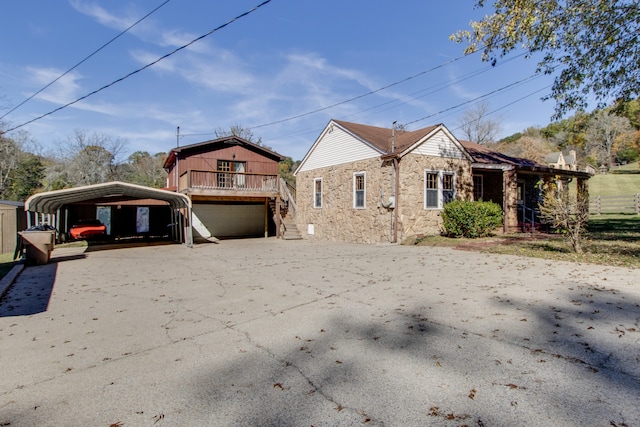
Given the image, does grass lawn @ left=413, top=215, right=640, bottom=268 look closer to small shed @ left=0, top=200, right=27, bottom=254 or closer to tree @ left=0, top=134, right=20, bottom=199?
small shed @ left=0, top=200, right=27, bottom=254

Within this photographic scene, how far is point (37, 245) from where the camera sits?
10711 millimetres

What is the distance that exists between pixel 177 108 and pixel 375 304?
23788 mm

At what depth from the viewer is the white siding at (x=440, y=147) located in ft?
49.8

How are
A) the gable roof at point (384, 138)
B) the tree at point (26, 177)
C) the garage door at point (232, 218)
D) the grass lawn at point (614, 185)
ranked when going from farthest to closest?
the grass lawn at point (614, 185) → the tree at point (26, 177) → the garage door at point (232, 218) → the gable roof at point (384, 138)

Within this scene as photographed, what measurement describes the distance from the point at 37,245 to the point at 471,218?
1538cm

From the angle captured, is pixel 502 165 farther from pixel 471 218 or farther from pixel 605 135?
pixel 605 135

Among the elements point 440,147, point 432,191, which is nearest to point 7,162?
point 432,191

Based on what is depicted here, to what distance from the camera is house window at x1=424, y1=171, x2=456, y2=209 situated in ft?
50.2

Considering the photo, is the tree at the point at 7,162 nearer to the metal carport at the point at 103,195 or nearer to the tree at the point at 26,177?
the tree at the point at 26,177

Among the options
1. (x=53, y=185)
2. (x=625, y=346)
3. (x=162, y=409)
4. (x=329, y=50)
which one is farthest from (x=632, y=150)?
(x=53, y=185)

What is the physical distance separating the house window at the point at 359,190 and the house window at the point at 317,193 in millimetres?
3033

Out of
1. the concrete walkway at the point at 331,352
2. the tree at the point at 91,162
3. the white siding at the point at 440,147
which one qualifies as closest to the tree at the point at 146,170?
the tree at the point at 91,162

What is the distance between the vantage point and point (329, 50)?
58.0ft

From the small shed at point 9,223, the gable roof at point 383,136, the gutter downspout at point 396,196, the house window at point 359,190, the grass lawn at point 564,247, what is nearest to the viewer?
the grass lawn at point 564,247
